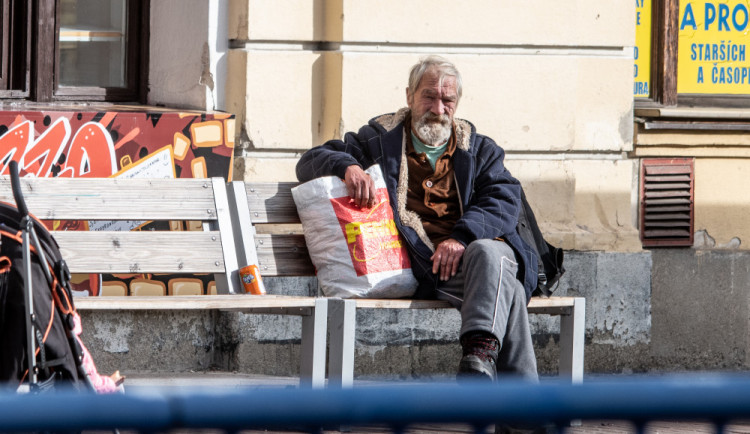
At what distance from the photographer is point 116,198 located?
461cm

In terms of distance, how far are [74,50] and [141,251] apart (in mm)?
1995

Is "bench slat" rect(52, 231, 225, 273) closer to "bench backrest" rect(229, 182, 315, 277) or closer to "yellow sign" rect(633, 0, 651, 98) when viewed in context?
"bench backrest" rect(229, 182, 315, 277)

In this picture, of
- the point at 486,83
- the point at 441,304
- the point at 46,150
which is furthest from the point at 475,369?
the point at 46,150

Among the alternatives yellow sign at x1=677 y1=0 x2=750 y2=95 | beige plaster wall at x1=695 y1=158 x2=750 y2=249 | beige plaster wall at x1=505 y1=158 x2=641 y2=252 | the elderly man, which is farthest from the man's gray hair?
yellow sign at x1=677 y1=0 x2=750 y2=95

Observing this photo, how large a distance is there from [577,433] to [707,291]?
229 cm

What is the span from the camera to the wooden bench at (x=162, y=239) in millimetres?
4363

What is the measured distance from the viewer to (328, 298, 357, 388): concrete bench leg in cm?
433

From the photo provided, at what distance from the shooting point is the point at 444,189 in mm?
4816

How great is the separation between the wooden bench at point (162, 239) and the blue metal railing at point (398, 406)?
2.93m

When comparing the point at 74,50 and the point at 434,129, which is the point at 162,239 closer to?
the point at 434,129

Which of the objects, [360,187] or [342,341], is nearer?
[342,341]

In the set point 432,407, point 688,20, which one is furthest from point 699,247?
point 432,407

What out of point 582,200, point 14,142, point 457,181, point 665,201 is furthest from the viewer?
point 665,201

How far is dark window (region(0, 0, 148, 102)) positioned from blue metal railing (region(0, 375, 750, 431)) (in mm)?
5036
